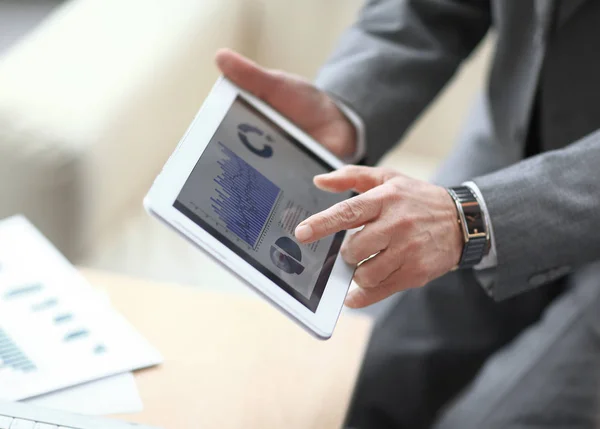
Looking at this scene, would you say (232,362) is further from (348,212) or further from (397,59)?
(397,59)

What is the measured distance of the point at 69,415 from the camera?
0.56 meters

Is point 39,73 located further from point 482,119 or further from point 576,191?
point 576,191

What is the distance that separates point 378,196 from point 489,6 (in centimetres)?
50

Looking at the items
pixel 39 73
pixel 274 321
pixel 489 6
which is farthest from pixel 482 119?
pixel 39 73

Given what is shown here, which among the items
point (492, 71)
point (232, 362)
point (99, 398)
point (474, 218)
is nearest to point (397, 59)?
point (492, 71)

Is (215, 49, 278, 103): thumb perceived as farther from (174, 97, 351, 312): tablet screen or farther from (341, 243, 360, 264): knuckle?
(341, 243, 360, 264): knuckle

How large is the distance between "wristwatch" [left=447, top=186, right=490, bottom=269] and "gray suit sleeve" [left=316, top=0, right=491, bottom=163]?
234 millimetres

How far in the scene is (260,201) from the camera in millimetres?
624

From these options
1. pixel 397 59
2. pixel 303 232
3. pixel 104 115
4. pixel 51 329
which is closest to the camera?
pixel 303 232

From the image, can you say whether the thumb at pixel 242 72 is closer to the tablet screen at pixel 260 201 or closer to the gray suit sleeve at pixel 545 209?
the tablet screen at pixel 260 201

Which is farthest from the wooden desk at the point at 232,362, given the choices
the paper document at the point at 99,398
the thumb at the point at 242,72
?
the thumb at the point at 242,72

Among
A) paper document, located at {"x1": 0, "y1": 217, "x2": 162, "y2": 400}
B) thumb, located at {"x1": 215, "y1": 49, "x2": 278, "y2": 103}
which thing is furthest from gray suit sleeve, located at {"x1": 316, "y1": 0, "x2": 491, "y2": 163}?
paper document, located at {"x1": 0, "y1": 217, "x2": 162, "y2": 400}

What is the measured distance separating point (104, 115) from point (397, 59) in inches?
19.7

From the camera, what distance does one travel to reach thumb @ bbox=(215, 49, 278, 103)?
2.42 ft
